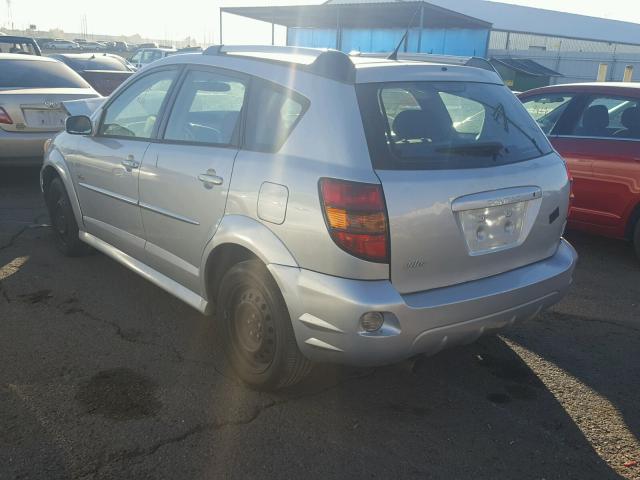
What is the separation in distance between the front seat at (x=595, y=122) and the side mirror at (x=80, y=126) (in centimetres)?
444

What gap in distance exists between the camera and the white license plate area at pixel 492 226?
9.11ft

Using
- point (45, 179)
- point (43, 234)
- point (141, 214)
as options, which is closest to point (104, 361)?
point (141, 214)

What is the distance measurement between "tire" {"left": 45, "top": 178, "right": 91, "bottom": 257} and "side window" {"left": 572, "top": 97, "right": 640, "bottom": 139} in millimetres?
4719

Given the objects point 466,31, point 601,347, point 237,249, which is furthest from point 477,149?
point 466,31

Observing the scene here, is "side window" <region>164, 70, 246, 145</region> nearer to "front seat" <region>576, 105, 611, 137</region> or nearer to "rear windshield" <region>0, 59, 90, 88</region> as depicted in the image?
"front seat" <region>576, 105, 611, 137</region>

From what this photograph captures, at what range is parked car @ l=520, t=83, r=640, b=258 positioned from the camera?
5254 mm

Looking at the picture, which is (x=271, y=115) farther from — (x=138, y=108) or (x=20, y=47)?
(x=20, y=47)

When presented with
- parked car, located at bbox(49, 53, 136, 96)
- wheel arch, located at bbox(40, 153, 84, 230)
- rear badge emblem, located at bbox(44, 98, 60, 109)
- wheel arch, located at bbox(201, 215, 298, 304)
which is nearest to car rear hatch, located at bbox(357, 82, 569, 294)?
wheel arch, located at bbox(201, 215, 298, 304)

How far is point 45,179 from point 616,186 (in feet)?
16.9

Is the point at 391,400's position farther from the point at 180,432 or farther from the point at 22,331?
the point at 22,331

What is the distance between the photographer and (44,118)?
7.46m

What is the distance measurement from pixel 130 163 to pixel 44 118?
4.34 metres

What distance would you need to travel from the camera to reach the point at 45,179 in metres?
5.36

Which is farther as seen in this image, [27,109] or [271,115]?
[27,109]
